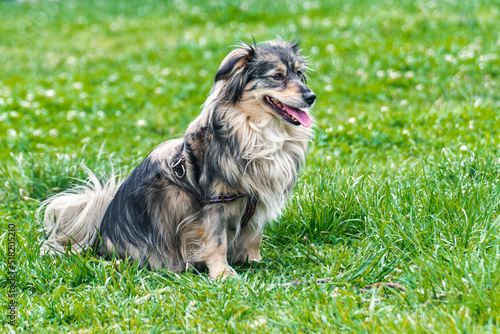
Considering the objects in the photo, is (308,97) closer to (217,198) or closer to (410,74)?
(217,198)

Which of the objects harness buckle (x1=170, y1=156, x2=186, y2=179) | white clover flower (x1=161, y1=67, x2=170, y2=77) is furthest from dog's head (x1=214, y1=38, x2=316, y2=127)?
white clover flower (x1=161, y1=67, x2=170, y2=77)

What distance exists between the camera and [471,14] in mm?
9133

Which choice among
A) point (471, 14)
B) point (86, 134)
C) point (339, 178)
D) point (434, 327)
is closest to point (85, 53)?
point (86, 134)

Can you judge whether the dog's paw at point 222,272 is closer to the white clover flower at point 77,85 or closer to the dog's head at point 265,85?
the dog's head at point 265,85

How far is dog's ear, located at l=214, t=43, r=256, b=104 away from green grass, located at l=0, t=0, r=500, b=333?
1.06m

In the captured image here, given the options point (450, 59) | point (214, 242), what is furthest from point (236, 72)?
point (450, 59)

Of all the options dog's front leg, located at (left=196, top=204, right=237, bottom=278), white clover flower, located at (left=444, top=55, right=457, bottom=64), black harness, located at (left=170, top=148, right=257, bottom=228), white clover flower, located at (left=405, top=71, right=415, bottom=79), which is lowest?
dog's front leg, located at (left=196, top=204, right=237, bottom=278)

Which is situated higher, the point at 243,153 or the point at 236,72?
the point at 236,72

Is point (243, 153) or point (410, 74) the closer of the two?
point (243, 153)

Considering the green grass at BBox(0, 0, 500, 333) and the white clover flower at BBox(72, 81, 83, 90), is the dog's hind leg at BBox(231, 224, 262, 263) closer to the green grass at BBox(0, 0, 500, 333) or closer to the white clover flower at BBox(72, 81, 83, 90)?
the green grass at BBox(0, 0, 500, 333)

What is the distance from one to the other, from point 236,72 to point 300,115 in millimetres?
451

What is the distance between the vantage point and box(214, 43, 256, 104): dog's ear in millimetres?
3174

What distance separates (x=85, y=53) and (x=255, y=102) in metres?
8.30

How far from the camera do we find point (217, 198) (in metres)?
3.23
